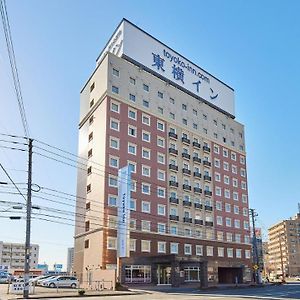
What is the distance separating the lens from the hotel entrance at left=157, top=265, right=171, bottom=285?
2345 inches

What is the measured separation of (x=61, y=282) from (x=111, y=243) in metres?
8.63

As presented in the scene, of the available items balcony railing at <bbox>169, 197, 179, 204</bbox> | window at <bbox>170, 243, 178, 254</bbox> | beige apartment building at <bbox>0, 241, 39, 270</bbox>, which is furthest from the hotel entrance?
beige apartment building at <bbox>0, 241, 39, 270</bbox>

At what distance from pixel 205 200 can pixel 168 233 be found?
42.1 ft

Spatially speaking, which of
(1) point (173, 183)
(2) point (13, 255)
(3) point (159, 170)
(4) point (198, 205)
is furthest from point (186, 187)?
(2) point (13, 255)

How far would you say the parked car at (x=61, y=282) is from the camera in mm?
54688

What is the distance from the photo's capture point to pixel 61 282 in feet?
181

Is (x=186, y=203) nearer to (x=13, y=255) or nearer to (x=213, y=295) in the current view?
(x=213, y=295)

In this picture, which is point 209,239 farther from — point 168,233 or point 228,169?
point 228,169

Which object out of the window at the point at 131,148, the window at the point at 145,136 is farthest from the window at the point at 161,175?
the window at the point at 131,148

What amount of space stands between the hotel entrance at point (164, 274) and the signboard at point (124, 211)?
7.21m

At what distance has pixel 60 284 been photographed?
5494cm

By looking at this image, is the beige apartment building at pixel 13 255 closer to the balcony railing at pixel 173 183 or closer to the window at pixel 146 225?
the balcony railing at pixel 173 183

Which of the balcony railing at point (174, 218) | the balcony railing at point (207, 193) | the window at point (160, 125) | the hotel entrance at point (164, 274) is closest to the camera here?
the hotel entrance at point (164, 274)

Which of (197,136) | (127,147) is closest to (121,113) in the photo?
(127,147)
